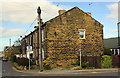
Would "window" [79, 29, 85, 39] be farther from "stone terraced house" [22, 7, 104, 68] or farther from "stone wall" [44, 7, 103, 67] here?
"stone wall" [44, 7, 103, 67]

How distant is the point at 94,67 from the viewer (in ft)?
85.0

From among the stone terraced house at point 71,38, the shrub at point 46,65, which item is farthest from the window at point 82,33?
the shrub at point 46,65

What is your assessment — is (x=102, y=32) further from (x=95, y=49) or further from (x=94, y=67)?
(x=94, y=67)

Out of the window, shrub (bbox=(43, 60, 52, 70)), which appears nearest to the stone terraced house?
the window

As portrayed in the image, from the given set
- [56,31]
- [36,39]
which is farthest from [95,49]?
[36,39]

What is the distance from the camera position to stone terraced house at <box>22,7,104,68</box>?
2831cm

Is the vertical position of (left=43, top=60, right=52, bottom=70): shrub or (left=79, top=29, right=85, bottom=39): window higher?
(left=79, top=29, right=85, bottom=39): window

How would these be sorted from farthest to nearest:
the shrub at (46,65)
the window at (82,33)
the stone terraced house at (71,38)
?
the window at (82,33) → the stone terraced house at (71,38) → the shrub at (46,65)

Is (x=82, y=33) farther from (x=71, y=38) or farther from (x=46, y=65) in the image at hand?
(x=46, y=65)

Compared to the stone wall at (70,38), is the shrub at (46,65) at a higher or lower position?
lower

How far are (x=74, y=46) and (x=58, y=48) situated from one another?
2.46 metres

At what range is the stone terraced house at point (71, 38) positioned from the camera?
28312 mm

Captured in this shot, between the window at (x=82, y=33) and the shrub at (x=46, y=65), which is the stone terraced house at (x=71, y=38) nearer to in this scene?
the window at (x=82, y=33)

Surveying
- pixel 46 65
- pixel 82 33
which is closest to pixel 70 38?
pixel 82 33
